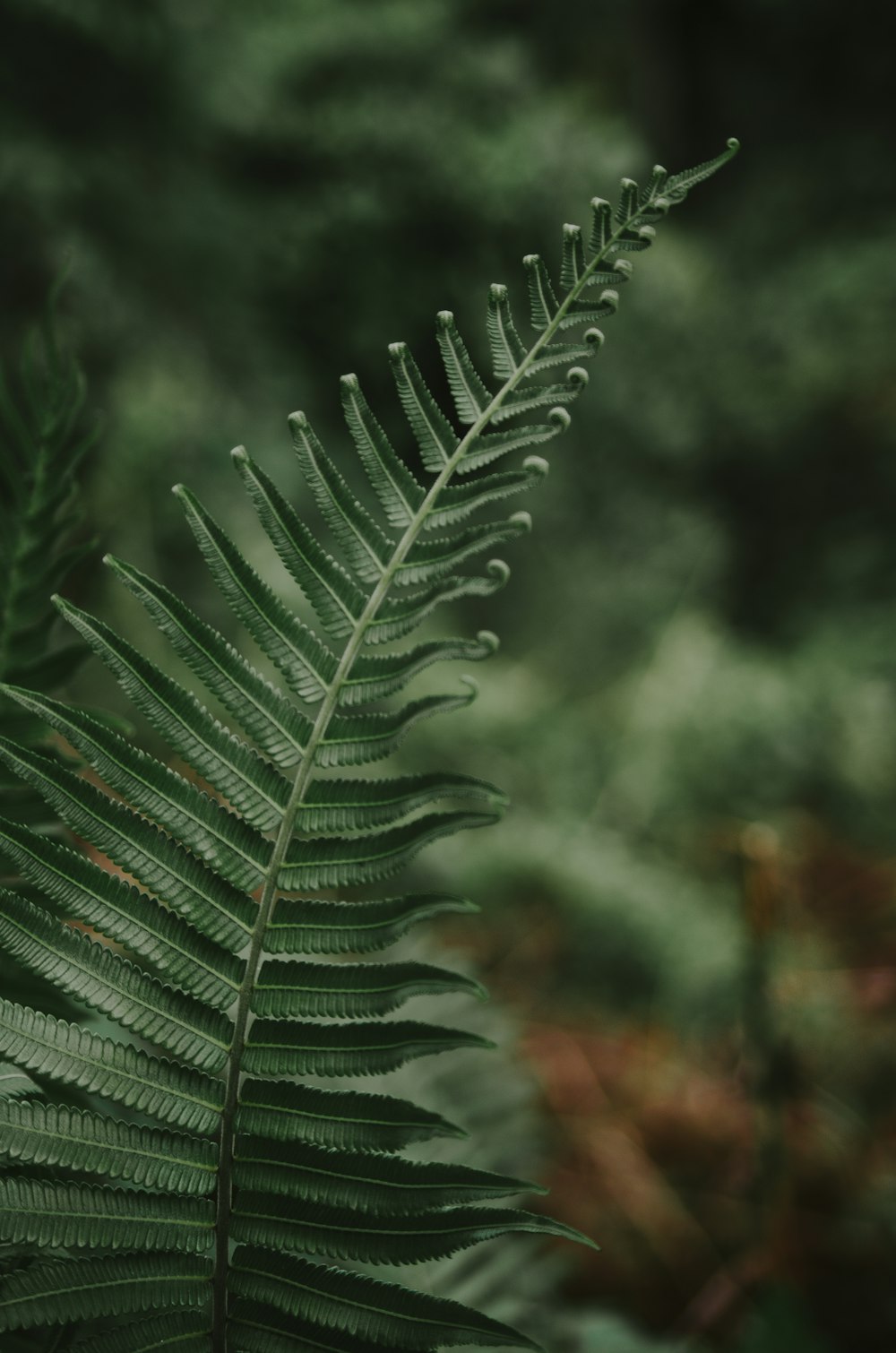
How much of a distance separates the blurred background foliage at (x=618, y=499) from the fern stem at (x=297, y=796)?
0.57 metres

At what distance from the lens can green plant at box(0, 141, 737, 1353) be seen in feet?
1.08

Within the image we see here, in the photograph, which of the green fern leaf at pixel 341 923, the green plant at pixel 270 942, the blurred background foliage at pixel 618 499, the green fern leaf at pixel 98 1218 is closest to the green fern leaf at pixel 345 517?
the green plant at pixel 270 942

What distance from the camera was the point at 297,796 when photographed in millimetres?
356

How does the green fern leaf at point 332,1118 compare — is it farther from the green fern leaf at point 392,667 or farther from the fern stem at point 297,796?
the green fern leaf at point 392,667

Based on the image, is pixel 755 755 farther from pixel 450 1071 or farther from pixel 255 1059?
pixel 255 1059

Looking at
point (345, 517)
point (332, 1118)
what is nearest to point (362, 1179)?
point (332, 1118)

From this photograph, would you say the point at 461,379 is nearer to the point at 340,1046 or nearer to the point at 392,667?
Answer: the point at 392,667

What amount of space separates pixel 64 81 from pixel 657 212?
2735mm

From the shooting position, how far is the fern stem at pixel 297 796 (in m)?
0.34

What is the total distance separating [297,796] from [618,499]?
367cm

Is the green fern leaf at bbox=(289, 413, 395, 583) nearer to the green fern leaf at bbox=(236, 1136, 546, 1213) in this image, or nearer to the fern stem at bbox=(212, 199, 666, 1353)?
the fern stem at bbox=(212, 199, 666, 1353)

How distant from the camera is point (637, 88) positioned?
15.2 ft

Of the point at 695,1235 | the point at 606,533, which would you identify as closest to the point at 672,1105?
the point at 695,1235

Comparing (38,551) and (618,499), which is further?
(618,499)
